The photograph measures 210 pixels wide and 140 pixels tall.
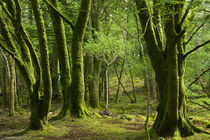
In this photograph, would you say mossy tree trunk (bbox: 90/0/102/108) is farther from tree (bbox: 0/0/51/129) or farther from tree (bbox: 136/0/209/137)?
tree (bbox: 136/0/209/137)

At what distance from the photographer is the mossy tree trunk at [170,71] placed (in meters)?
4.26

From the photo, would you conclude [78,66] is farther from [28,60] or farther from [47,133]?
[47,133]

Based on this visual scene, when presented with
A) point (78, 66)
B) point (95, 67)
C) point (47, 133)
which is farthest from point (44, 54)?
point (95, 67)

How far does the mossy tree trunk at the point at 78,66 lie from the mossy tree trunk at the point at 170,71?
14.0 ft

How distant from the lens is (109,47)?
1227 centimetres

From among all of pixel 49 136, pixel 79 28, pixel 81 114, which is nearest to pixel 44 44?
pixel 49 136

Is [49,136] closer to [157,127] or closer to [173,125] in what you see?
[157,127]

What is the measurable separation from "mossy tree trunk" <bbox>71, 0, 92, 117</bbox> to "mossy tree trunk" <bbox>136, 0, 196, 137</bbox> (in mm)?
4258

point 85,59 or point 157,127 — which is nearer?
point 157,127

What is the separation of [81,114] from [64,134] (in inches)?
104

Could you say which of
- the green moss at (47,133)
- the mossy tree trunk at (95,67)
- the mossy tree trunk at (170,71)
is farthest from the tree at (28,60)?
the mossy tree trunk at (95,67)

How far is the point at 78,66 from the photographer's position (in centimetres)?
935

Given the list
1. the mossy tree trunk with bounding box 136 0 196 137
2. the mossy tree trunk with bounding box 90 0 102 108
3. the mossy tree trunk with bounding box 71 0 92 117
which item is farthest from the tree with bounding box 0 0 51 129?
the mossy tree trunk with bounding box 90 0 102 108

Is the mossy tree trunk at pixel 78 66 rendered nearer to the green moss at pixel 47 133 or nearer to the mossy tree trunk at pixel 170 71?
the green moss at pixel 47 133
